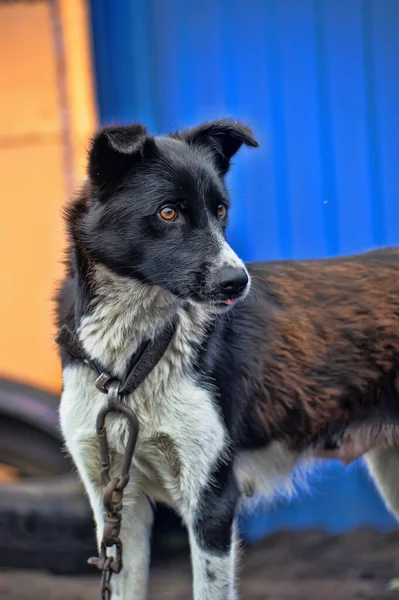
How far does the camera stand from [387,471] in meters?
3.28

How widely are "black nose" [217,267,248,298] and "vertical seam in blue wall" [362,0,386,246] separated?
1634 millimetres

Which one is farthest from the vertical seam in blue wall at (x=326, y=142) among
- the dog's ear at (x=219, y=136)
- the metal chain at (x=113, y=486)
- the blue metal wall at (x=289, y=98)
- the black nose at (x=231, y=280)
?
the metal chain at (x=113, y=486)

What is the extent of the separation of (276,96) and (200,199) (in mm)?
1576

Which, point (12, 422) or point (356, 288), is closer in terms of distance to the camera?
point (356, 288)

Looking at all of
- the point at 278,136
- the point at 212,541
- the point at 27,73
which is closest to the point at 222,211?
the point at 212,541

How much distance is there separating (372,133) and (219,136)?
1347 mm

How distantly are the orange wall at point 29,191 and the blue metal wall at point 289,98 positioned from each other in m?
0.38

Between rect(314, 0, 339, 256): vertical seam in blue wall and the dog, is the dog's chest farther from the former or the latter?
rect(314, 0, 339, 256): vertical seam in blue wall

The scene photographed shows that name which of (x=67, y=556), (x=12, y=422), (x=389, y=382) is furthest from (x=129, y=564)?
(x=12, y=422)

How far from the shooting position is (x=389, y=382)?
2.88m

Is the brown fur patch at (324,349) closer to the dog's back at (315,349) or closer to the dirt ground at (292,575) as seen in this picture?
the dog's back at (315,349)

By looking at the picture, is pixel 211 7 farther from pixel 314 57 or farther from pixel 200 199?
pixel 200 199

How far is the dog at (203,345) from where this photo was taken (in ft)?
8.02

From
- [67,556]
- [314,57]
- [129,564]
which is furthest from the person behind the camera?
[314,57]
